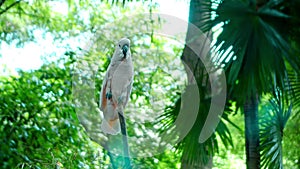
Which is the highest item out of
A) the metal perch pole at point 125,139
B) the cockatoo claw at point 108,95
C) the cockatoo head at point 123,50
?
the cockatoo head at point 123,50

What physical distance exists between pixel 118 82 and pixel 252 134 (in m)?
0.79

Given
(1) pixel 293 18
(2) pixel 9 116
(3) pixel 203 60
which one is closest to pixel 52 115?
(2) pixel 9 116

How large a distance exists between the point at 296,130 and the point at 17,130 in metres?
1.55

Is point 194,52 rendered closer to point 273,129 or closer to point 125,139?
point 273,129

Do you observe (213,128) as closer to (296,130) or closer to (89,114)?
(89,114)

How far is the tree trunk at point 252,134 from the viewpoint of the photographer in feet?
6.37

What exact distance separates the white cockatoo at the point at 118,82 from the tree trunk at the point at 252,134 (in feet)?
2.31

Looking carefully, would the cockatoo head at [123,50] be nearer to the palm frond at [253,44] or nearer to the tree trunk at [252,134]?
the palm frond at [253,44]

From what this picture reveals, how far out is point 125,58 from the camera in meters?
1.42

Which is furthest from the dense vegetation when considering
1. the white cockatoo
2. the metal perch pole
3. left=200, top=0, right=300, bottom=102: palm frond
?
the white cockatoo

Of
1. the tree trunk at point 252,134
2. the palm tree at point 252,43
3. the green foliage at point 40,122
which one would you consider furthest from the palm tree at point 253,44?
the green foliage at point 40,122

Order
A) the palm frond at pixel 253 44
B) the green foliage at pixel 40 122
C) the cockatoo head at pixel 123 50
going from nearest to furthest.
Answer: the cockatoo head at pixel 123 50 → the palm frond at pixel 253 44 → the green foliage at pixel 40 122

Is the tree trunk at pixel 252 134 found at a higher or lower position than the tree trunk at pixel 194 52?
lower

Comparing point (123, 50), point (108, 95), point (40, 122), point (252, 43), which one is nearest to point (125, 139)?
point (108, 95)
